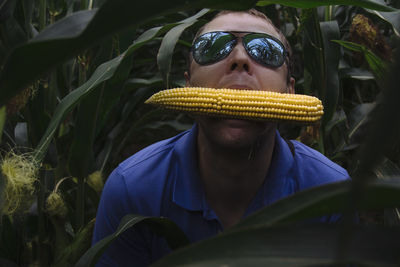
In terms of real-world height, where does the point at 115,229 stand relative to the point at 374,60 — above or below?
below

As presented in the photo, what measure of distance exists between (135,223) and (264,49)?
56 cm

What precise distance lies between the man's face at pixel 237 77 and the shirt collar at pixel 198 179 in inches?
4.2

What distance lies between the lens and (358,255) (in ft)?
1.24

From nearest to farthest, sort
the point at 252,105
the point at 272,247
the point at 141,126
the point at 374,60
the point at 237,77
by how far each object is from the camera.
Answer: the point at 272,247 < the point at 252,105 < the point at 237,77 < the point at 374,60 < the point at 141,126

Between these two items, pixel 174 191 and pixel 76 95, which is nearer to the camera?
pixel 76 95

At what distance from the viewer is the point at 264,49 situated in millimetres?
1215

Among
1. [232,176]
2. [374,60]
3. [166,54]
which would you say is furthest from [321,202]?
[374,60]

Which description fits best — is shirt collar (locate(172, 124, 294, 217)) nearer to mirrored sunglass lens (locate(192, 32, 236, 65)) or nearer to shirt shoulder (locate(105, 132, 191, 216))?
shirt shoulder (locate(105, 132, 191, 216))

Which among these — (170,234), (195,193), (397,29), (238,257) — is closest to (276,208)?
(238,257)

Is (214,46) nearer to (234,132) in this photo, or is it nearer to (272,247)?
(234,132)

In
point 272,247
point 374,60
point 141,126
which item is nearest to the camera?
point 272,247

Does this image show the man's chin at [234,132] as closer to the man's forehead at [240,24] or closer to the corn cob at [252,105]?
the corn cob at [252,105]

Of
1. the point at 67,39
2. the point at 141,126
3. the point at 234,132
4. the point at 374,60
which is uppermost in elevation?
the point at 67,39

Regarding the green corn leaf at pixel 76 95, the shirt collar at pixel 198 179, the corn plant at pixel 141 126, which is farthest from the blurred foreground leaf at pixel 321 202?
the shirt collar at pixel 198 179
